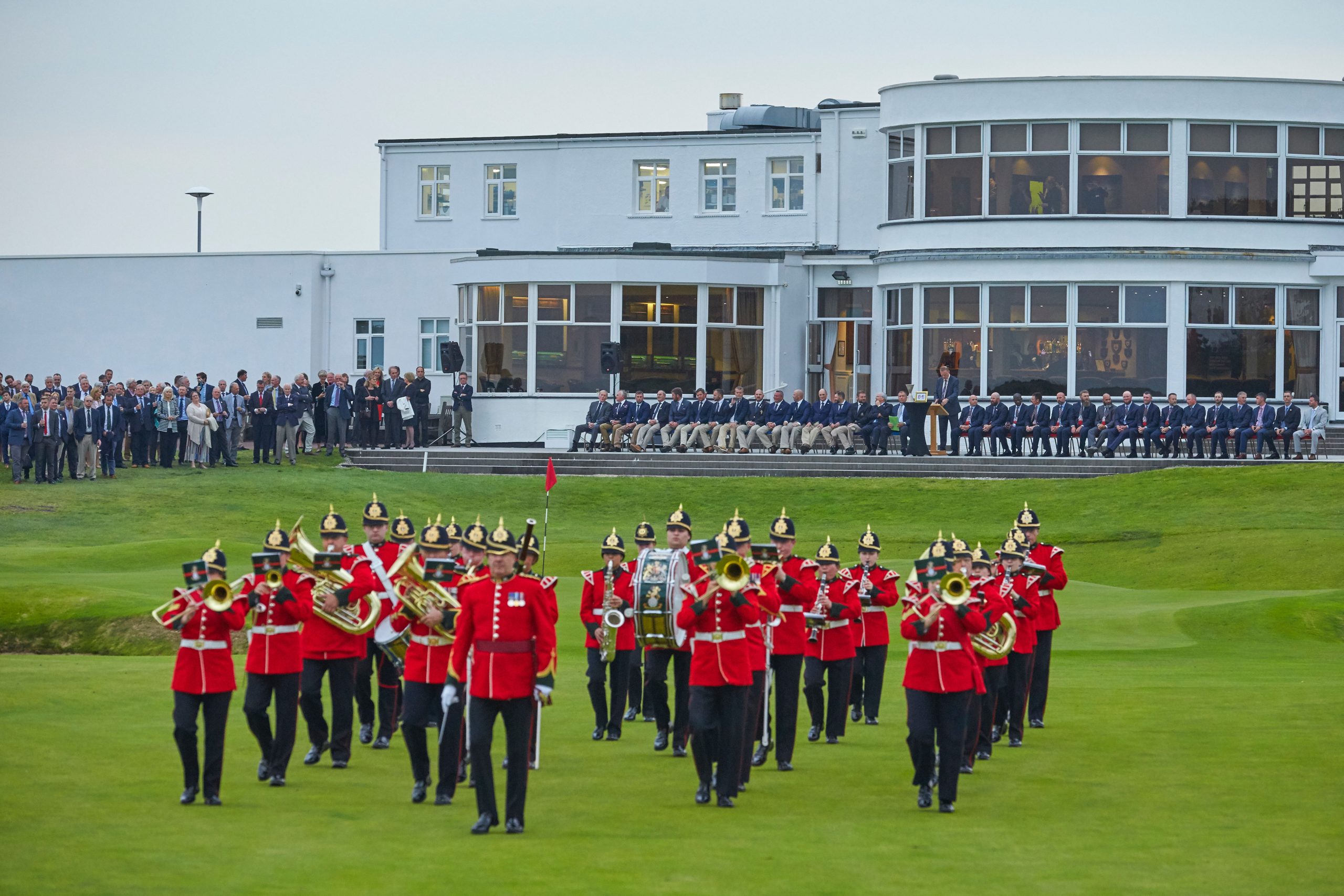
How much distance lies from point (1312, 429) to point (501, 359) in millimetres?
19311

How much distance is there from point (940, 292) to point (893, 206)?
2909 millimetres

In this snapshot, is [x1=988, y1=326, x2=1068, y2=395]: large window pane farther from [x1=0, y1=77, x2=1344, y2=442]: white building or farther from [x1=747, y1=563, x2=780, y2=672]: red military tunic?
[x1=747, y1=563, x2=780, y2=672]: red military tunic

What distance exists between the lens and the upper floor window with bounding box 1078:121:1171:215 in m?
40.1

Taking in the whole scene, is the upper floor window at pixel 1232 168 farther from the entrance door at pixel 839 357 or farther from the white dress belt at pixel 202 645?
the white dress belt at pixel 202 645

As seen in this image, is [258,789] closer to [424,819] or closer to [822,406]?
[424,819]

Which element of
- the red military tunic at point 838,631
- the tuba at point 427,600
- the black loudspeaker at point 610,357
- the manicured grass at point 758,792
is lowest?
the manicured grass at point 758,792

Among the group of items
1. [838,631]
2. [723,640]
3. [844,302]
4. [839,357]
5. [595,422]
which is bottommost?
[838,631]

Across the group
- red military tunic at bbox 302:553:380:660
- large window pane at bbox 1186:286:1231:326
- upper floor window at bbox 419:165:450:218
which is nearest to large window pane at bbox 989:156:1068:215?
large window pane at bbox 1186:286:1231:326

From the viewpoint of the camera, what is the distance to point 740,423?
39.4 m

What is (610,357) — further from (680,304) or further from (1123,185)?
(1123,185)

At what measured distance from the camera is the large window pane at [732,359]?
43250 mm

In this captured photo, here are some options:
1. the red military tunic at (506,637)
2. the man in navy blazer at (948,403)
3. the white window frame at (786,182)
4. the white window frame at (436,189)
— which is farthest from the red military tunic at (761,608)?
the white window frame at (436,189)

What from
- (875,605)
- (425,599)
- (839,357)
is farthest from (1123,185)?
(425,599)

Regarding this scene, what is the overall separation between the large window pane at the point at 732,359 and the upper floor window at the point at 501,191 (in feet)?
27.7
